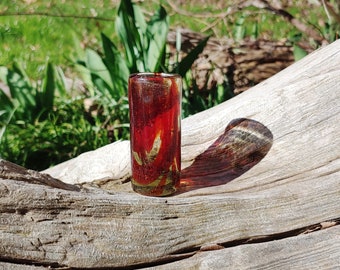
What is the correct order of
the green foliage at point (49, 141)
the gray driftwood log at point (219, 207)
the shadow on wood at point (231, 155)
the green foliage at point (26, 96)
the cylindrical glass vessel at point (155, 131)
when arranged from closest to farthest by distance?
1. the gray driftwood log at point (219, 207)
2. the cylindrical glass vessel at point (155, 131)
3. the shadow on wood at point (231, 155)
4. the green foliage at point (49, 141)
5. the green foliage at point (26, 96)

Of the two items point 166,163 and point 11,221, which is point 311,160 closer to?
point 166,163

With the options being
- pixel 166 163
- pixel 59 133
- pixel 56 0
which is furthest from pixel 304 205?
pixel 56 0

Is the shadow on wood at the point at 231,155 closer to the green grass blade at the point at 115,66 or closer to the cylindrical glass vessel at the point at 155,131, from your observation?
the cylindrical glass vessel at the point at 155,131

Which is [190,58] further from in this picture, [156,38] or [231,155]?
[231,155]

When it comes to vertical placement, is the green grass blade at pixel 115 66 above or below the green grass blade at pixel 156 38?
below

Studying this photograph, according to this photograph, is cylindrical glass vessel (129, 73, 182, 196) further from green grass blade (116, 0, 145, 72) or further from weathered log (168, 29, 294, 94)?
weathered log (168, 29, 294, 94)

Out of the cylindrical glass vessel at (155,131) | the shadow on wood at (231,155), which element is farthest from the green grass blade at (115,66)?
the cylindrical glass vessel at (155,131)
